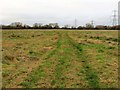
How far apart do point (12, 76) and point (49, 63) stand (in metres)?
3.79

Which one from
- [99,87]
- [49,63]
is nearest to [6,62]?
[49,63]

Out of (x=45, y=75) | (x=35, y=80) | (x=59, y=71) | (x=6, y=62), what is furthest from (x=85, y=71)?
(x=6, y=62)

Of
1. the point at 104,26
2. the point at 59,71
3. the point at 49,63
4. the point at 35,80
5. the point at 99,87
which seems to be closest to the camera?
the point at 99,87

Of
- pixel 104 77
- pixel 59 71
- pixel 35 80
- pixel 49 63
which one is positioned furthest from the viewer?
pixel 49 63

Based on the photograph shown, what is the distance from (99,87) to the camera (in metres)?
10.3

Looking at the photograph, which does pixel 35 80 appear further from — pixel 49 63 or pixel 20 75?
pixel 49 63

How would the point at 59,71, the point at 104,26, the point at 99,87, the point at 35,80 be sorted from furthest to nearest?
1. the point at 104,26
2. the point at 59,71
3. the point at 35,80
4. the point at 99,87

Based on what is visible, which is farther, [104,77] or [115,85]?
[104,77]

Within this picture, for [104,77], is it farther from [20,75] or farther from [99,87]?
[20,75]

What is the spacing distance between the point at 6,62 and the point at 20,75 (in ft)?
12.8

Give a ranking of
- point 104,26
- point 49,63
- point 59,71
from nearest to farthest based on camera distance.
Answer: point 59,71, point 49,63, point 104,26

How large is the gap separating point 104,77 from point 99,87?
1.99 metres

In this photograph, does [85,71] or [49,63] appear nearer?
[85,71]

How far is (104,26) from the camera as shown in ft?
318
